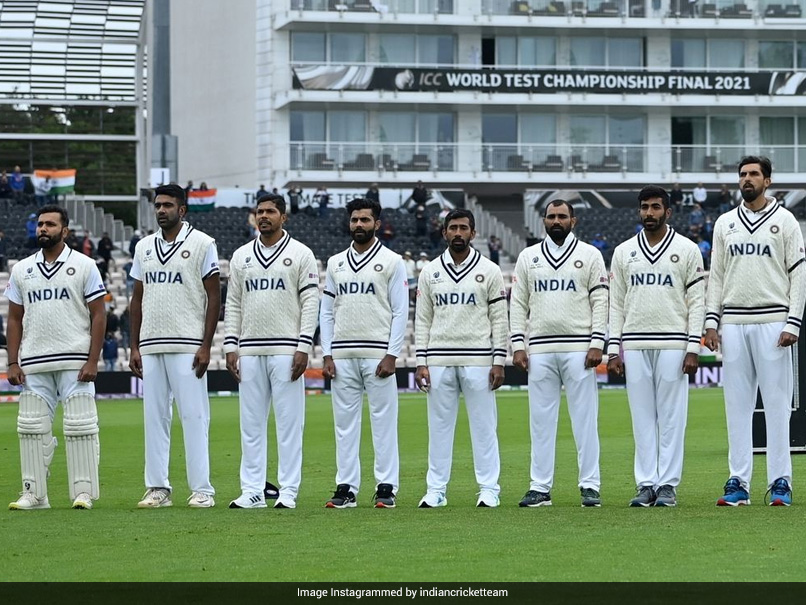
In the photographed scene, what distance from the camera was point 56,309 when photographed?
12.9 metres

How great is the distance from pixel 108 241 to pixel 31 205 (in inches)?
235

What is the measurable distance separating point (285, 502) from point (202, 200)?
38488mm

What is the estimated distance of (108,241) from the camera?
1786 inches

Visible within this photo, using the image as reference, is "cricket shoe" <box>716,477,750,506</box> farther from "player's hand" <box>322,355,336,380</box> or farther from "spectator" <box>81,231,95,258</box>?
"spectator" <box>81,231,95,258</box>

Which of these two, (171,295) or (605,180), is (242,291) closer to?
(171,295)

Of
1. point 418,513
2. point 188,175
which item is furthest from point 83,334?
point 188,175

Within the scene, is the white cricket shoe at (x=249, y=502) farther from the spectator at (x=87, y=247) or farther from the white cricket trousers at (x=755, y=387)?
the spectator at (x=87, y=247)

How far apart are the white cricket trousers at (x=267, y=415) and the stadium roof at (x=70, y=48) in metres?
67.5


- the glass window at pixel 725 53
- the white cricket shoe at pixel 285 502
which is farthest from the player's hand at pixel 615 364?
the glass window at pixel 725 53

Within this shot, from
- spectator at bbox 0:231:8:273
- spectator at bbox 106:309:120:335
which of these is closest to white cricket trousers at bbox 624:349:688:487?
spectator at bbox 106:309:120:335

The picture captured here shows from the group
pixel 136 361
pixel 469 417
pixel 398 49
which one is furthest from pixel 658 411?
pixel 398 49

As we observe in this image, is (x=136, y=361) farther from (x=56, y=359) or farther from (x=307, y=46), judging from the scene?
(x=307, y=46)

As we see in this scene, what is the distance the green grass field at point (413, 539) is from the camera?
8820mm

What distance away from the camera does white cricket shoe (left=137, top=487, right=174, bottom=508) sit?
12727mm
